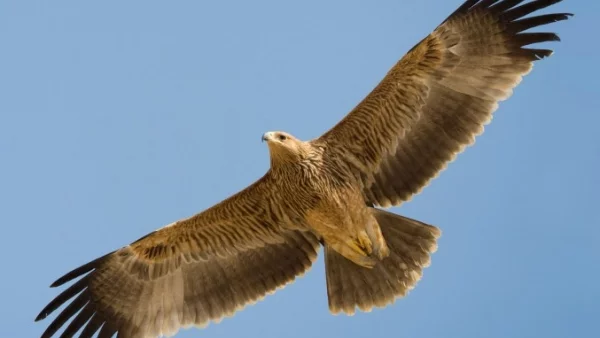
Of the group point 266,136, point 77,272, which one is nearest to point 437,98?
point 266,136

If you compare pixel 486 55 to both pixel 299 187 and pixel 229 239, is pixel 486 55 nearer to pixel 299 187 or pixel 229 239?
pixel 299 187

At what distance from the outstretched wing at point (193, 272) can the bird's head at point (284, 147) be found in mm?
336

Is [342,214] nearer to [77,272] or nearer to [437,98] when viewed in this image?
[437,98]

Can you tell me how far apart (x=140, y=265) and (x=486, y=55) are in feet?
15.3

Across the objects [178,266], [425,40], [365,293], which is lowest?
[365,293]

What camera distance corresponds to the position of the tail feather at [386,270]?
44.6ft

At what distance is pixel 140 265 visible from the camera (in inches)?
553

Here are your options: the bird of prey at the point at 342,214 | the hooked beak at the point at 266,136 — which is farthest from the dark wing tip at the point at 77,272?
the hooked beak at the point at 266,136

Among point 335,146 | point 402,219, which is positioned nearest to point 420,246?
point 402,219

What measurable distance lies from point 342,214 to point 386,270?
847mm

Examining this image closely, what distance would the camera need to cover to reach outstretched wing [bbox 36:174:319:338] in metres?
→ 13.9

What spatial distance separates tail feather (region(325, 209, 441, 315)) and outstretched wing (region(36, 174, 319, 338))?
437mm

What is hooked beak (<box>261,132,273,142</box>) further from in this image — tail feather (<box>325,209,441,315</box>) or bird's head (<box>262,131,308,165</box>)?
tail feather (<box>325,209,441,315</box>)

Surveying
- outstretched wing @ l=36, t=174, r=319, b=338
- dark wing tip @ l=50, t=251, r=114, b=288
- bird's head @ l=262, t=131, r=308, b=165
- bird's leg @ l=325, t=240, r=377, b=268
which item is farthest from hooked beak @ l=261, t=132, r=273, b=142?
dark wing tip @ l=50, t=251, r=114, b=288
